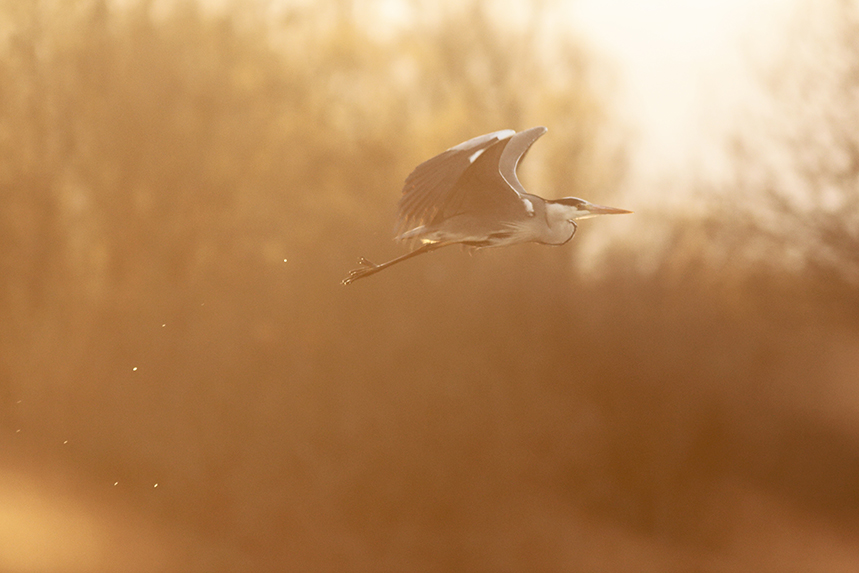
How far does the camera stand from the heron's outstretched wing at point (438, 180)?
106 inches

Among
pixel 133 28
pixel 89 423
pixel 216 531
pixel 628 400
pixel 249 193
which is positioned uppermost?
pixel 133 28

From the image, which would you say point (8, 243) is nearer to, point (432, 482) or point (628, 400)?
point (432, 482)

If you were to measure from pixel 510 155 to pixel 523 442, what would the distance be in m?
6.93

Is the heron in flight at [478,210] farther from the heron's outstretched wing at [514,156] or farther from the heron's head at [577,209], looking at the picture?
the heron's outstretched wing at [514,156]

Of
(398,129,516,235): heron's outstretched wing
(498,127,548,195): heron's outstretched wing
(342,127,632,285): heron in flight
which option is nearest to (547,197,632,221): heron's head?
(342,127,632,285): heron in flight

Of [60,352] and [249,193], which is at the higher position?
[249,193]

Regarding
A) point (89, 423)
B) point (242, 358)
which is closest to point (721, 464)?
point (242, 358)

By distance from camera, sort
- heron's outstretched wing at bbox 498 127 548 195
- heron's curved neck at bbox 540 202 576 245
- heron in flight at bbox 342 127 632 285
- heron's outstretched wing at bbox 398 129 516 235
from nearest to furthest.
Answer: heron's outstretched wing at bbox 398 129 516 235, heron in flight at bbox 342 127 632 285, heron's curved neck at bbox 540 202 576 245, heron's outstretched wing at bbox 498 127 548 195

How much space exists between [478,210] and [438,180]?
0.84 feet

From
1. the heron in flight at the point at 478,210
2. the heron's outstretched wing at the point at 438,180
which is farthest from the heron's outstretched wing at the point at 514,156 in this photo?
the heron's outstretched wing at the point at 438,180

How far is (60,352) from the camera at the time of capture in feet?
28.8

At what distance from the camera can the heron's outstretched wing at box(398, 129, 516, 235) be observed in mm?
2688

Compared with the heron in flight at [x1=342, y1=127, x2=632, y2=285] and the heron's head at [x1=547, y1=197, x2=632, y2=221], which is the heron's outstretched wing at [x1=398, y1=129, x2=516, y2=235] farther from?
the heron's head at [x1=547, y1=197, x2=632, y2=221]

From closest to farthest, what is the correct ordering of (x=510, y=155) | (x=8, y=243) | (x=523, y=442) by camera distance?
(x=510, y=155), (x=8, y=243), (x=523, y=442)
